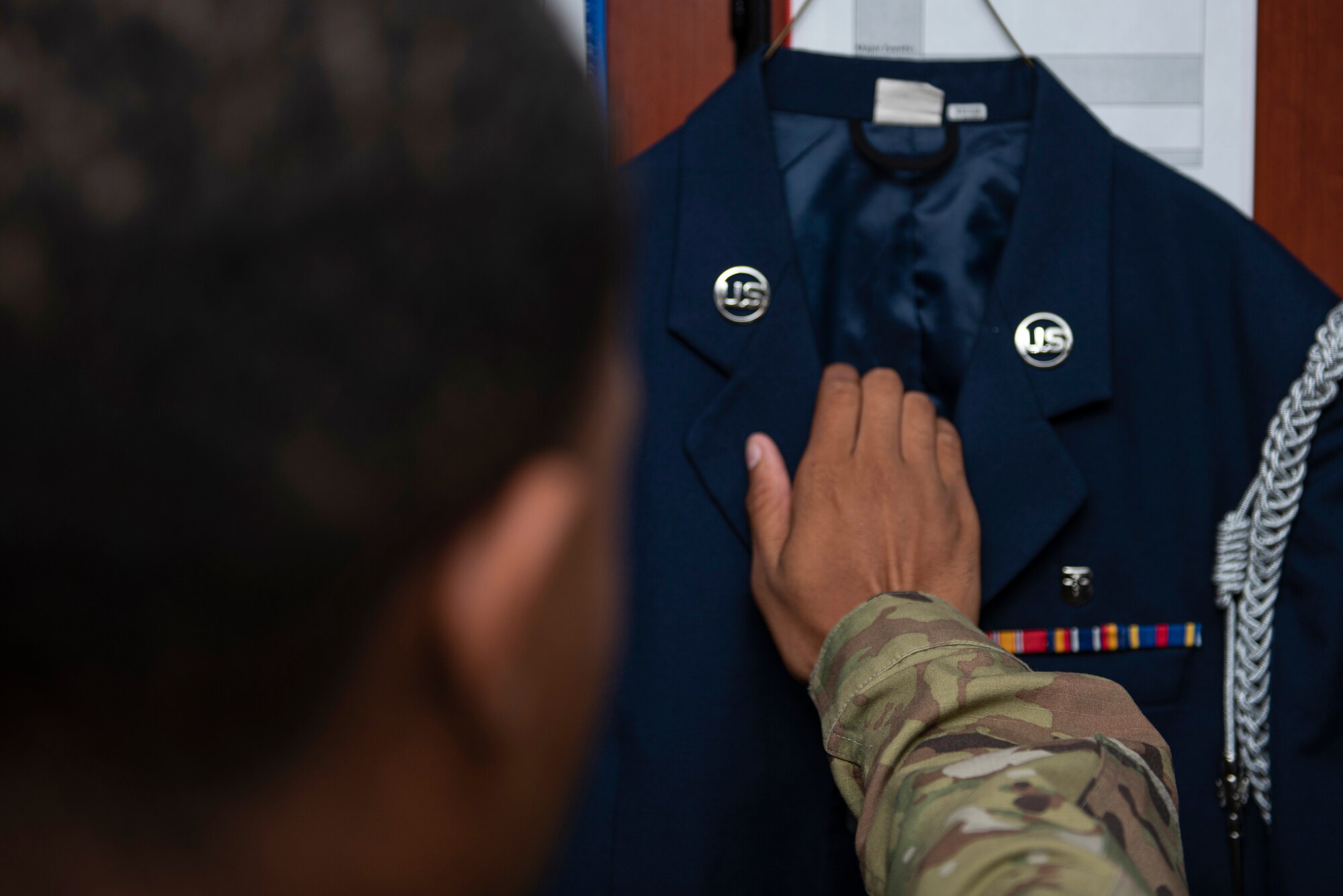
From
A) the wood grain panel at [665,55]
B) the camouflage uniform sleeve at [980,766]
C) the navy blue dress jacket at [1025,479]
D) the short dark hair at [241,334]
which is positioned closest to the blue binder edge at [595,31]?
the wood grain panel at [665,55]

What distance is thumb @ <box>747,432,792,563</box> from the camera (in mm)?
657

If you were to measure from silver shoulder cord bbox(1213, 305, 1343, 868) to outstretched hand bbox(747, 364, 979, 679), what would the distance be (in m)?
0.22

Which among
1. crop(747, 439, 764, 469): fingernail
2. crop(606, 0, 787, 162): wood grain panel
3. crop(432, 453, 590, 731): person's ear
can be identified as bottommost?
crop(747, 439, 764, 469): fingernail

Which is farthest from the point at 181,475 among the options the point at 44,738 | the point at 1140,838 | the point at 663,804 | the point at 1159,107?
the point at 1159,107

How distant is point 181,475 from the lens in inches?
7.1

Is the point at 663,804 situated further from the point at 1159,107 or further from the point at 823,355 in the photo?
the point at 1159,107

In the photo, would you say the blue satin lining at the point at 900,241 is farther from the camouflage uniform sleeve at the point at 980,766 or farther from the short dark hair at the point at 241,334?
the short dark hair at the point at 241,334

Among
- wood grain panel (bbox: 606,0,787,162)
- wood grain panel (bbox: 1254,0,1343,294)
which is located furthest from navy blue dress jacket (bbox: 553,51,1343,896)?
wood grain panel (bbox: 1254,0,1343,294)

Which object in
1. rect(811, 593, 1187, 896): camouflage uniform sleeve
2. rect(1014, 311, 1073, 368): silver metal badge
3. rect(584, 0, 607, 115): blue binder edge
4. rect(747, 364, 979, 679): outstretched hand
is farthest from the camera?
rect(584, 0, 607, 115): blue binder edge

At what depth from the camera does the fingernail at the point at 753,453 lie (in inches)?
27.1

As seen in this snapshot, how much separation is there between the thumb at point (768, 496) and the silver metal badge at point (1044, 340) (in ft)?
0.70

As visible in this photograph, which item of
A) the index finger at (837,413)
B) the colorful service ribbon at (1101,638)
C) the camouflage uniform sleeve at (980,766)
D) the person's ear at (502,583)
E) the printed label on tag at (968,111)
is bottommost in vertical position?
the colorful service ribbon at (1101,638)

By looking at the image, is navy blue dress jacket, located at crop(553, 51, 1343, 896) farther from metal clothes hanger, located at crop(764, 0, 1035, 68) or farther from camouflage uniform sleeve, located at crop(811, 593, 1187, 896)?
A: camouflage uniform sleeve, located at crop(811, 593, 1187, 896)

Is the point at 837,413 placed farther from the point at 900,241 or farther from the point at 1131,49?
the point at 1131,49
